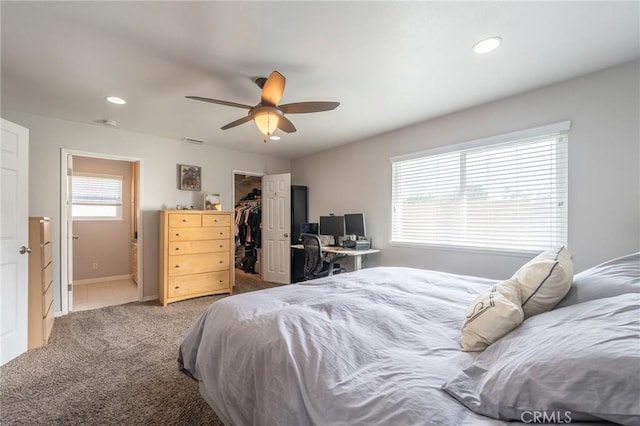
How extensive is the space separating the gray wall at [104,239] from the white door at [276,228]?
8.91 ft

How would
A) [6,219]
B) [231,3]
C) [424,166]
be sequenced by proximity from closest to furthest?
[231,3]
[6,219]
[424,166]

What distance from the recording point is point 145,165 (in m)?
4.05

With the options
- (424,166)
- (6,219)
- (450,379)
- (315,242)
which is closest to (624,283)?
(450,379)

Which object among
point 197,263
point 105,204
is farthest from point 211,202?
point 105,204

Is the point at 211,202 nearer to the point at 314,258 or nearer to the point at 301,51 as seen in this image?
the point at 314,258

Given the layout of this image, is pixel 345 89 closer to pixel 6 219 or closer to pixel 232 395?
pixel 232 395

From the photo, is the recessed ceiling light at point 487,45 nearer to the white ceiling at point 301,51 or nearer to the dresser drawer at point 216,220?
the white ceiling at point 301,51

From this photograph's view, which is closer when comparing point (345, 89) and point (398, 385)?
point (398, 385)

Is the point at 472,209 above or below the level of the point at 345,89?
below

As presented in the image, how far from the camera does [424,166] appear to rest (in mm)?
3645

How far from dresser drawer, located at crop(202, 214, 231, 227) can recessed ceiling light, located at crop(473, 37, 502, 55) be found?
12.2ft

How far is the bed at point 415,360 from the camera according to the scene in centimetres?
62

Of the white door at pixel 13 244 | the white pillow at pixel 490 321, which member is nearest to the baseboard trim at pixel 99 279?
the white door at pixel 13 244

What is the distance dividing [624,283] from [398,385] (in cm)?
102
